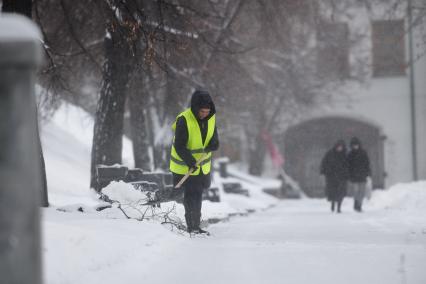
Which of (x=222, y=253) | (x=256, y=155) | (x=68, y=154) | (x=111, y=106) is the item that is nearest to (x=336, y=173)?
(x=111, y=106)

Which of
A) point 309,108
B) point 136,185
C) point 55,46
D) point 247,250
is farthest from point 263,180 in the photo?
point 247,250

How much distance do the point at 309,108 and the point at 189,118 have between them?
24159 millimetres

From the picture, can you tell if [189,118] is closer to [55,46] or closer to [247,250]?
[247,250]

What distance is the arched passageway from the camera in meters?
32.9

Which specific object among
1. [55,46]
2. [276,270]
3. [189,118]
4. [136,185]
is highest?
[55,46]

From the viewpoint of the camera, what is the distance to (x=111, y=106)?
13195 mm

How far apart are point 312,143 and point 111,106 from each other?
69.0 ft

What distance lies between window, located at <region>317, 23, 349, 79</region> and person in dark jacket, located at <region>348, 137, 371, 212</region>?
41.2 feet

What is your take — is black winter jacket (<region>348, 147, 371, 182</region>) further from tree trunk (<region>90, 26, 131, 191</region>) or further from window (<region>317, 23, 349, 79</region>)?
window (<region>317, 23, 349, 79</region>)

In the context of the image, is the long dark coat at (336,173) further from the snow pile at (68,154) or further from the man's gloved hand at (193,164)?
the man's gloved hand at (193,164)

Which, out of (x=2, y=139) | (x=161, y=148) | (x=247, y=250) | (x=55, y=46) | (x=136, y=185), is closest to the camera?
(x=2, y=139)

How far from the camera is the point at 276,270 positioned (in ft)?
19.2

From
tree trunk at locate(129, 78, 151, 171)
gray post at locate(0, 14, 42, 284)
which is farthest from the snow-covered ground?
tree trunk at locate(129, 78, 151, 171)

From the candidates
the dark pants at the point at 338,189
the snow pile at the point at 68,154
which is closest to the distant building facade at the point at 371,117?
the snow pile at the point at 68,154
